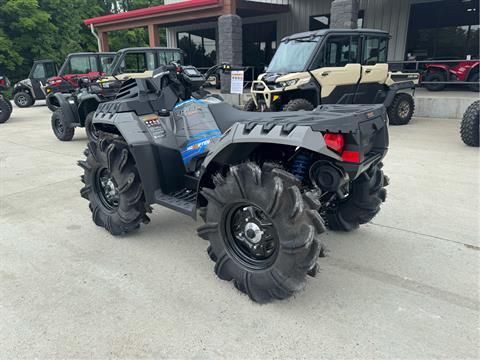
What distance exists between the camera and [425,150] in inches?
283

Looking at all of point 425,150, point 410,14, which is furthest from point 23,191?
point 410,14

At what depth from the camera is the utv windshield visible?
8719 mm

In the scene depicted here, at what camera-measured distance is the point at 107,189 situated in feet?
12.9

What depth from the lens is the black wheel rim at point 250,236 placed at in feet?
8.86

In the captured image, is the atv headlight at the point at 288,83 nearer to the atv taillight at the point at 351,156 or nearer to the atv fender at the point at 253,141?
the atv fender at the point at 253,141

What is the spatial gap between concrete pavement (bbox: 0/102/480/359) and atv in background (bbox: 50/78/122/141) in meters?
4.28

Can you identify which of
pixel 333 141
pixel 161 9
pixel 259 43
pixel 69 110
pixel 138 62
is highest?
pixel 161 9

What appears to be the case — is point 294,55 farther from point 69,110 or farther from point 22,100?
point 22,100

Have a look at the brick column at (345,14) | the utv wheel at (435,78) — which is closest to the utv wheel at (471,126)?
the brick column at (345,14)

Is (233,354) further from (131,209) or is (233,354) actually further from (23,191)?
(23,191)

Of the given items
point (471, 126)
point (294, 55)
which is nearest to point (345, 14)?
point (294, 55)

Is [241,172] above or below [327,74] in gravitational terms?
below

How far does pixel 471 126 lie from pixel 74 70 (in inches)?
517

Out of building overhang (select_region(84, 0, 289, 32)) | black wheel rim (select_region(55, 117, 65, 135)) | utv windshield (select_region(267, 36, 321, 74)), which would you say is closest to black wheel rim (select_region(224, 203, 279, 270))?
utv windshield (select_region(267, 36, 321, 74))
